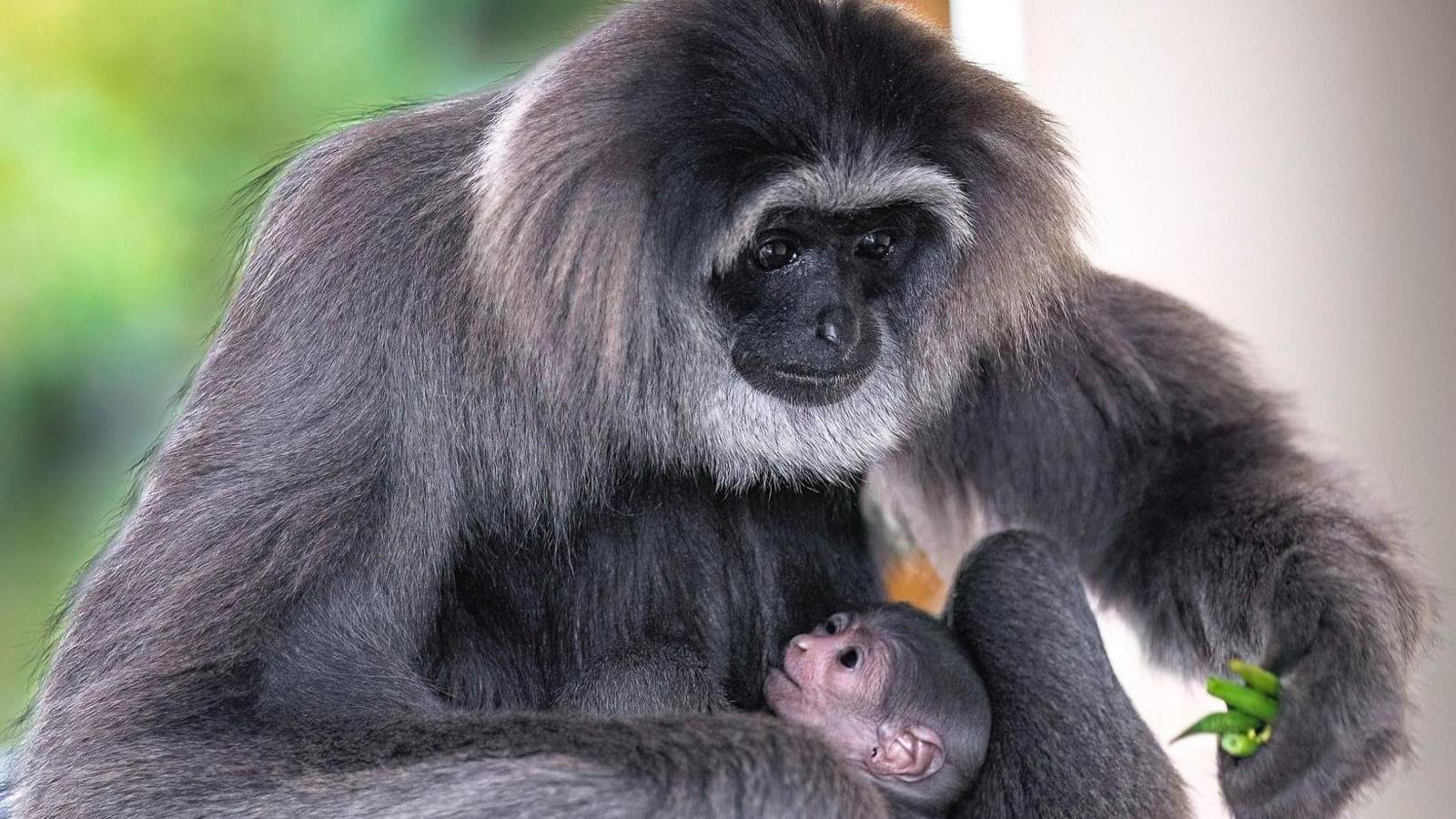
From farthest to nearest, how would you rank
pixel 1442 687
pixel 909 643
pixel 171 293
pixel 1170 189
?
pixel 1170 189
pixel 1442 687
pixel 171 293
pixel 909 643

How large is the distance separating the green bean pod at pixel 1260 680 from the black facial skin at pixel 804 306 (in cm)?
79

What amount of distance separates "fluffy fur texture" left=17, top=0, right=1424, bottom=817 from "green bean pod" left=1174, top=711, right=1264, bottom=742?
58mm

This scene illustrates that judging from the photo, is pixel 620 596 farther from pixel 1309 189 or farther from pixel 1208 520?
pixel 1309 189

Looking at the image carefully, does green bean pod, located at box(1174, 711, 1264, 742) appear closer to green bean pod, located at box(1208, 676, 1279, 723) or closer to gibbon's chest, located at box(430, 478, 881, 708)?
green bean pod, located at box(1208, 676, 1279, 723)

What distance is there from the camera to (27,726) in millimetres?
2428

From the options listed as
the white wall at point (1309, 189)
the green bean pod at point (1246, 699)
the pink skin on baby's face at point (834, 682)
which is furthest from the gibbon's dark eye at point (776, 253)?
the white wall at point (1309, 189)

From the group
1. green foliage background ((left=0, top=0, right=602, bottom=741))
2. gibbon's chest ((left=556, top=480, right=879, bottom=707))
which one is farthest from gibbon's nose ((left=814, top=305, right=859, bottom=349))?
green foliage background ((left=0, top=0, right=602, bottom=741))

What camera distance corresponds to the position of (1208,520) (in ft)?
8.96

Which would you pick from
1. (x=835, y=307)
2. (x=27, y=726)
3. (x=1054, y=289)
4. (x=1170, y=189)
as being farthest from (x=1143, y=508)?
(x=27, y=726)

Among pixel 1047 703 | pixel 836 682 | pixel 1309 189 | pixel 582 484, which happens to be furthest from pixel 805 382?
pixel 1309 189

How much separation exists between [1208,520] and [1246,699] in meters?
0.47

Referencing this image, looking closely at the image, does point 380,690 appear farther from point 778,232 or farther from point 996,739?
point 996,739

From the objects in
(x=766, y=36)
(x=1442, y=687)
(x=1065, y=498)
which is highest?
(x=766, y=36)

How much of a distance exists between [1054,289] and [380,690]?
133 centimetres
